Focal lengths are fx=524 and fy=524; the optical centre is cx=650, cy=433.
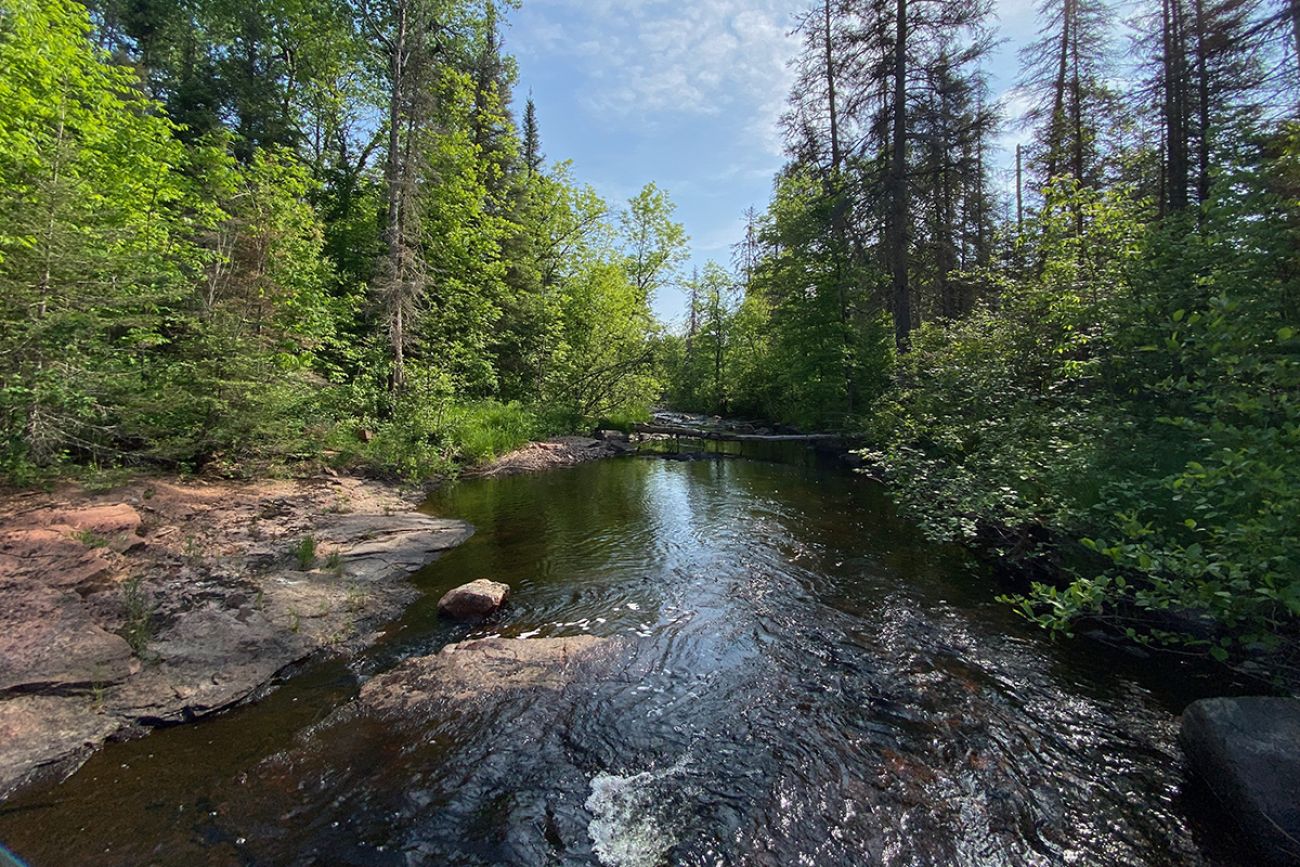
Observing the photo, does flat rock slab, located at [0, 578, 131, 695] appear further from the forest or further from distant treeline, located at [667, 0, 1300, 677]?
distant treeline, located at [667, 0, 1300, 677]

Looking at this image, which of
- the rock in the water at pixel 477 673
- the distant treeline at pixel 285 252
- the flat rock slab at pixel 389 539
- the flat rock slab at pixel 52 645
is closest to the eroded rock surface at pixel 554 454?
the distant treeline at pixel 285 252

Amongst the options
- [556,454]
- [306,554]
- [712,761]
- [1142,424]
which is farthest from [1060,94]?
[306,554]

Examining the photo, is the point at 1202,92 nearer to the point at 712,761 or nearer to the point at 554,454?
the point at 712,761

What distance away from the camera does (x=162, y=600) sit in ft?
17.5

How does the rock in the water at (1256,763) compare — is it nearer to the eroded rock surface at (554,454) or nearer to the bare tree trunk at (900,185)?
the bare tree trunk at (900,185)

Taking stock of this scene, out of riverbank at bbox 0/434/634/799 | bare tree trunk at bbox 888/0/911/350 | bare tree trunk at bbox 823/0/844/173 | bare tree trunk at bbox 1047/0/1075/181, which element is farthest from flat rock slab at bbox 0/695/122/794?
bare tree trunk at bbox 1047/0/1075/181

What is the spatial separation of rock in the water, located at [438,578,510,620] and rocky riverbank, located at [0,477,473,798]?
2.13 feet

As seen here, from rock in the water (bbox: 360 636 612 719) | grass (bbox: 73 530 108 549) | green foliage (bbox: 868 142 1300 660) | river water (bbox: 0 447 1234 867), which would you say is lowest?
river water (bbox: 0 447 1234 867)

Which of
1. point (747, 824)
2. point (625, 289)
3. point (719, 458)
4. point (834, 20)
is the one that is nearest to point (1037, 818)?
point (747, 824)

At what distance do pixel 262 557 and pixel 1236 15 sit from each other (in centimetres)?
1576

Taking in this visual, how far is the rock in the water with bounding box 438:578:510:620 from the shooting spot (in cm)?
608

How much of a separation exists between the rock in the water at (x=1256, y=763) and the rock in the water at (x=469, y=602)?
20.2 ft

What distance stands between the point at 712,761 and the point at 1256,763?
10.5 feet

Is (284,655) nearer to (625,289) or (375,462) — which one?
(375,462)
